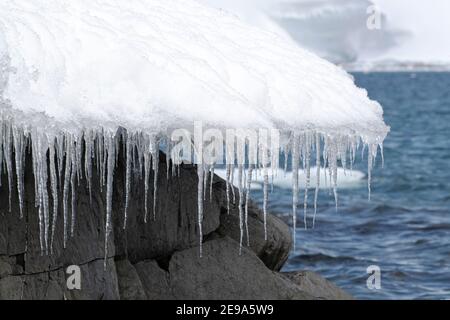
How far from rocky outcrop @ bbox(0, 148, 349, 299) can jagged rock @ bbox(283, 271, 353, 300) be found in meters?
0.02

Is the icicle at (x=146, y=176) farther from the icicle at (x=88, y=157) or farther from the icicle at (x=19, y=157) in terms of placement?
the icicle at (x=19, y=157)

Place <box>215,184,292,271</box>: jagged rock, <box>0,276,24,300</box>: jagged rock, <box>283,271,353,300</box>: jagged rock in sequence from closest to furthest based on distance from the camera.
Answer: <box>0,276,24,300</box>: jagged rock → <box>215,184,292,271</box>: jagged rock → <box>283,271,353,300</box>: jagged rock

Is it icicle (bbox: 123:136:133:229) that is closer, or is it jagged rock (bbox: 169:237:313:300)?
icicle (bbox: 123:136:133:229)

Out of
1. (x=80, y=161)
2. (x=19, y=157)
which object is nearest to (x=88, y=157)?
(x=80, y=161)

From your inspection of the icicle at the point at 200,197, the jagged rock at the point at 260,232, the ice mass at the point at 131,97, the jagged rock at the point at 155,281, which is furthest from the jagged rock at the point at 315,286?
the jagged rock at the point at 155,281

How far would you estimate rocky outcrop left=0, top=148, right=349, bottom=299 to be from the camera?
31.0 feet

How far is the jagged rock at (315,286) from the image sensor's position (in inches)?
441

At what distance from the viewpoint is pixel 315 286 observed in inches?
447

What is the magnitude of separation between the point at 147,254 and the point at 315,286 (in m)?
2.04

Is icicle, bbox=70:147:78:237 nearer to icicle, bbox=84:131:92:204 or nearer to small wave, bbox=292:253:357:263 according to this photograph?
icicle, bbox=84:131:92:204

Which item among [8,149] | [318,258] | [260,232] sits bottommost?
[318,258]

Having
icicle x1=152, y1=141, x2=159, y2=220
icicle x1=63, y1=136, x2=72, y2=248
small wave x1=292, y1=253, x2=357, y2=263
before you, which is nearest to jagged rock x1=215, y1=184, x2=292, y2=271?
icicle x1=152, y1=141, x2=159, y2=220

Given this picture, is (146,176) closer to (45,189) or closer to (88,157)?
(88,157)
